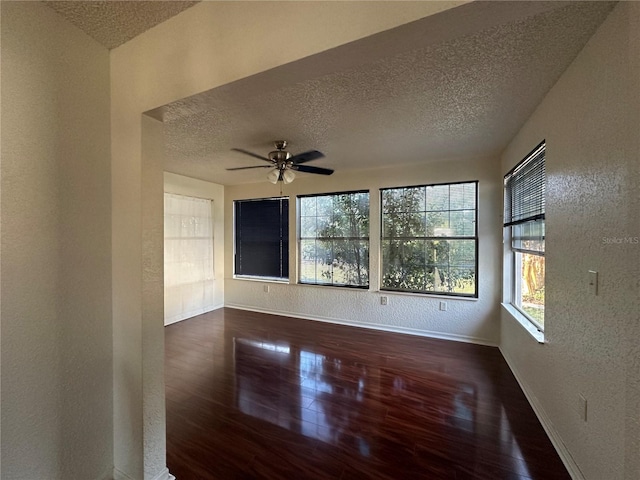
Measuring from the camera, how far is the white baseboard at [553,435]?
1.58 meters

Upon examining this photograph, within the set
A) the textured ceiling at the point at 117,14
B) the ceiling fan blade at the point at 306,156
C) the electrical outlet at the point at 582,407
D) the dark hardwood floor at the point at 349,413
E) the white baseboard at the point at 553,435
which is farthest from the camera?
the ceiling fan blade at the point at 306,156

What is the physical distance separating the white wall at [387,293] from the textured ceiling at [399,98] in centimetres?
38

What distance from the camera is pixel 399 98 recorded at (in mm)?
2000

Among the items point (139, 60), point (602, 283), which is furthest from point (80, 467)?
point (602, 283)

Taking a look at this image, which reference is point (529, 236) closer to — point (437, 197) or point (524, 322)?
point (524, 322)

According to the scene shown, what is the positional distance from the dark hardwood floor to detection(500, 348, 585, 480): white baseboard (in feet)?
0.16

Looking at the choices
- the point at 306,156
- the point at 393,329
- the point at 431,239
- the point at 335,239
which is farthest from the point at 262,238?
the point at 431,239

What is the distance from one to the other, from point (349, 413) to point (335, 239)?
279 centimetres

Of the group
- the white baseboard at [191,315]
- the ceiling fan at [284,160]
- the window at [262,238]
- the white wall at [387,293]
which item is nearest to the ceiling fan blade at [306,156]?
the ceiling fan at [284,160]

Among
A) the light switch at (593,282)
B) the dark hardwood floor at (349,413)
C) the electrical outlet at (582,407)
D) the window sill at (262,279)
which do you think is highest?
the light switch at (593,282)

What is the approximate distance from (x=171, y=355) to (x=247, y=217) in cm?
286

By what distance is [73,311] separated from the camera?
1386mm

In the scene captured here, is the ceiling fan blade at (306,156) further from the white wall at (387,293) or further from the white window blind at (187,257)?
the white window blind at (187,257)

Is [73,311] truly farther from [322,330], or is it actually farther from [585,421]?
[322,330]
